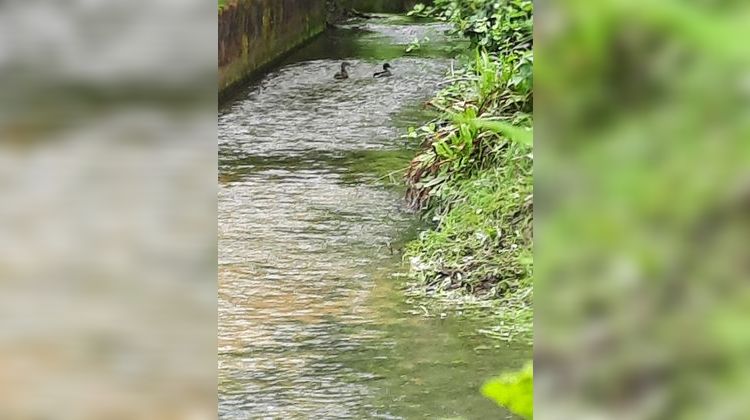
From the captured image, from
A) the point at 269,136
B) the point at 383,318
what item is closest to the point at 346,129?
the point at 269,136

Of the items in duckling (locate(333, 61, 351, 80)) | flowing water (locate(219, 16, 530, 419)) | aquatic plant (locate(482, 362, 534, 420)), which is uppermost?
aquatic plant (locate(482, 362, 534, 420))

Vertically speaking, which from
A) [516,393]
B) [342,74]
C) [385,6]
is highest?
[516,393]

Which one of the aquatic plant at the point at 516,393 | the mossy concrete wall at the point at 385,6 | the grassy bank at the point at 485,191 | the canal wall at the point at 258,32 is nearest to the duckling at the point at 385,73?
the canal wall at the point at 258,32

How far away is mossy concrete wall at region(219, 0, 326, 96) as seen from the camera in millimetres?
6781

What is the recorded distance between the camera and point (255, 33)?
299 inches

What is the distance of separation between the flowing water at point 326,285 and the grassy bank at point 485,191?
154mm
